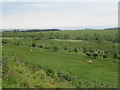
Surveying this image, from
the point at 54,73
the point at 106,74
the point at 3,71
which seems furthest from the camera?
the point at 106,74

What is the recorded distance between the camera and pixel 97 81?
11055 mm

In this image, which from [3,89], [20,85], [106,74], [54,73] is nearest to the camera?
[3,89]

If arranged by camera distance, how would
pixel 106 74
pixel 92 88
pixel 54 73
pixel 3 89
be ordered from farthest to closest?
pixel 106 74
pixel 54 73
pixel 92 88
pixel 3 89

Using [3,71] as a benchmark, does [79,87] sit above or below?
below

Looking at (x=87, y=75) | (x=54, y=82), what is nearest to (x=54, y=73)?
(x=54, y=82)

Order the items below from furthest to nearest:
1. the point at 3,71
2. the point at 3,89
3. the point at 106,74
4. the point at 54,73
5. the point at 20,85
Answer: the point at 106,74 < the point at 54,73 < the point at 3,71 < the point at 20,85 < the point at 3,89

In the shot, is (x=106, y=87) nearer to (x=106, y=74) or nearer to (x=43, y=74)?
(x=106, y=74)

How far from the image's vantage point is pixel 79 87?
9609 mm

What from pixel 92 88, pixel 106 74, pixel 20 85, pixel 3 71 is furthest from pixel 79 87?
pixel 3 71

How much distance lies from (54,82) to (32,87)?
5.70ft

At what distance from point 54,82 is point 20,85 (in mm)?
2215

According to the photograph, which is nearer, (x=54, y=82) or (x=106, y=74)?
(x=54, y=82)

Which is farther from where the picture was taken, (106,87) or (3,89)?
(106,87)

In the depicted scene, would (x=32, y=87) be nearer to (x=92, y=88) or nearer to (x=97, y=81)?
(x=92, y=88)
